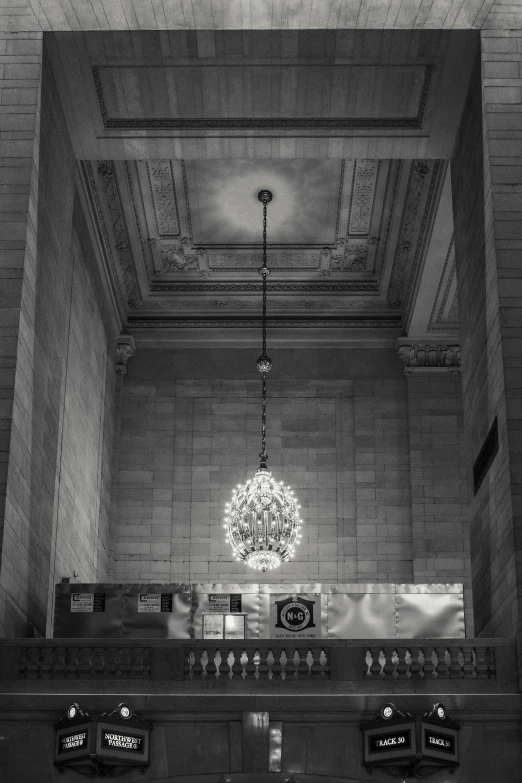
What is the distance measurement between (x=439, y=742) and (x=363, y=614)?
2.89 m

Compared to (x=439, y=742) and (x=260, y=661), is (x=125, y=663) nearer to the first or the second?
(x=260, y=661)

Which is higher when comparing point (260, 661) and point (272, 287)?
point (272, 287)

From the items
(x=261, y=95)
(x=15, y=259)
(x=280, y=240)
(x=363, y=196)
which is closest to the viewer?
(x=15, y=259)

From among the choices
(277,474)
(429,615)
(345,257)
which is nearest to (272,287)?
(345,257)

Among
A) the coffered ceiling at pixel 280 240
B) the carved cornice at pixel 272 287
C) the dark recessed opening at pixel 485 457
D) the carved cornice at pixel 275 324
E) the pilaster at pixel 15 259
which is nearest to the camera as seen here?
the pilaster at pixel 15 259

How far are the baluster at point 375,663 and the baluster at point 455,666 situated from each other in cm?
62

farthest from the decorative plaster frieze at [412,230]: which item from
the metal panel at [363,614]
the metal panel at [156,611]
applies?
the metal panel at [156,611]

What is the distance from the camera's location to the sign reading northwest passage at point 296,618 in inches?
477

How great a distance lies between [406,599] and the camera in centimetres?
1258

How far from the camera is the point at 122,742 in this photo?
9.73 meters

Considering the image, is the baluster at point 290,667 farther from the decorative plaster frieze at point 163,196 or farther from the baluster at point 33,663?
the decorative plaster frieze at point 163,196

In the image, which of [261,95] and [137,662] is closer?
[137,662]

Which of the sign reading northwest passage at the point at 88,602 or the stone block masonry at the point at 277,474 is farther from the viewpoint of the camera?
the stone block masonry at the point at 277,474

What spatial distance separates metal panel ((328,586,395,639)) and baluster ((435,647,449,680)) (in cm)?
194
